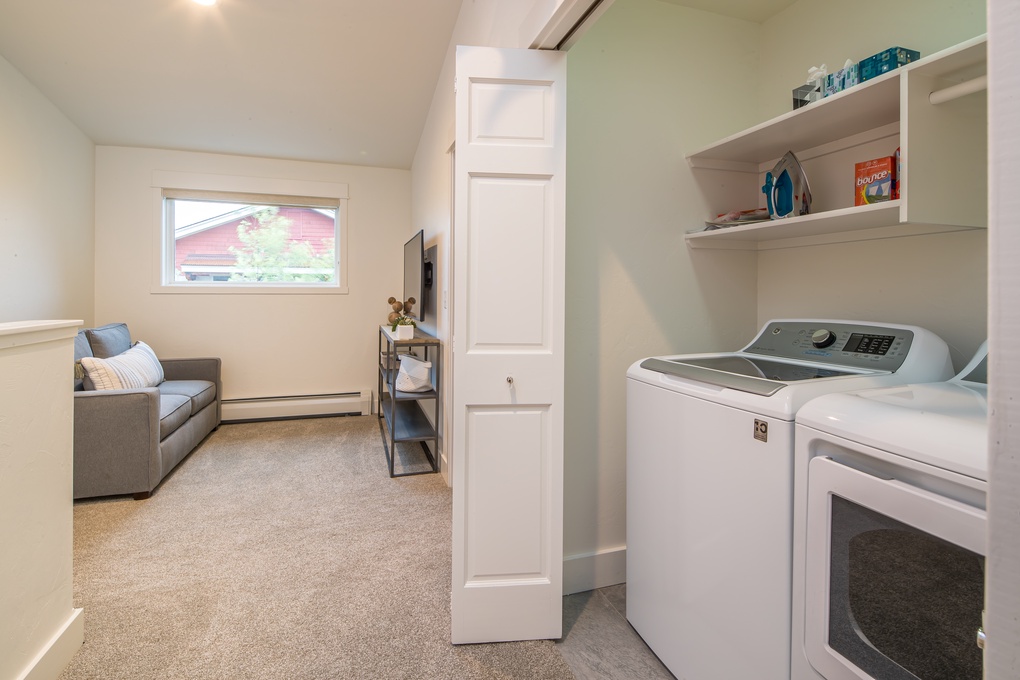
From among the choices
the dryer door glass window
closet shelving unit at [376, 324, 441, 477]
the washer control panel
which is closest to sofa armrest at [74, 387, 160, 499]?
closet shelving unit at [376, 324, 441, 477]

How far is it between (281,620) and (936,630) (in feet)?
6.26

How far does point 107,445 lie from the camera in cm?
287

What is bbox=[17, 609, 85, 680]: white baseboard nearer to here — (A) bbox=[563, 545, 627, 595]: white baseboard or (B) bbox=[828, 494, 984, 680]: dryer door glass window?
(A) bbox=[563, 545, 627, 595]: white baseboard

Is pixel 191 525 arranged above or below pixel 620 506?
below

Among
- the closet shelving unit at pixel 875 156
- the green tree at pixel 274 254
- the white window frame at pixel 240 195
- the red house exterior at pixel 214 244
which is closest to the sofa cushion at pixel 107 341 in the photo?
the white window frame at pixel 240 195

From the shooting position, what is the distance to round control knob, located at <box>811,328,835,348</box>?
1.70m

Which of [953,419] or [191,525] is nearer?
[953,419]

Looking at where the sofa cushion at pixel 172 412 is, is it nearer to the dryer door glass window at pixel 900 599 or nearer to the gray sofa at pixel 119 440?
the gray sofa at pixel 119 440

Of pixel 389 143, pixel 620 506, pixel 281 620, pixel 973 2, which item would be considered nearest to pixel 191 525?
pixel 281 620

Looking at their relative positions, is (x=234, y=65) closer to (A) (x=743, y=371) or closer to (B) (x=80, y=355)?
(B) (x=80, y=355)

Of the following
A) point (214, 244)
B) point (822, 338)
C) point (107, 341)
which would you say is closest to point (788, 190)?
point (822, 338)

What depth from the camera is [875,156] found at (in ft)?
5.86

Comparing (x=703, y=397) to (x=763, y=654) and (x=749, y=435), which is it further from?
(x=763, y=654)

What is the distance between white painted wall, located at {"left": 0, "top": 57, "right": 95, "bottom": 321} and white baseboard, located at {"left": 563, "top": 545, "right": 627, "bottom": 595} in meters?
3.53
